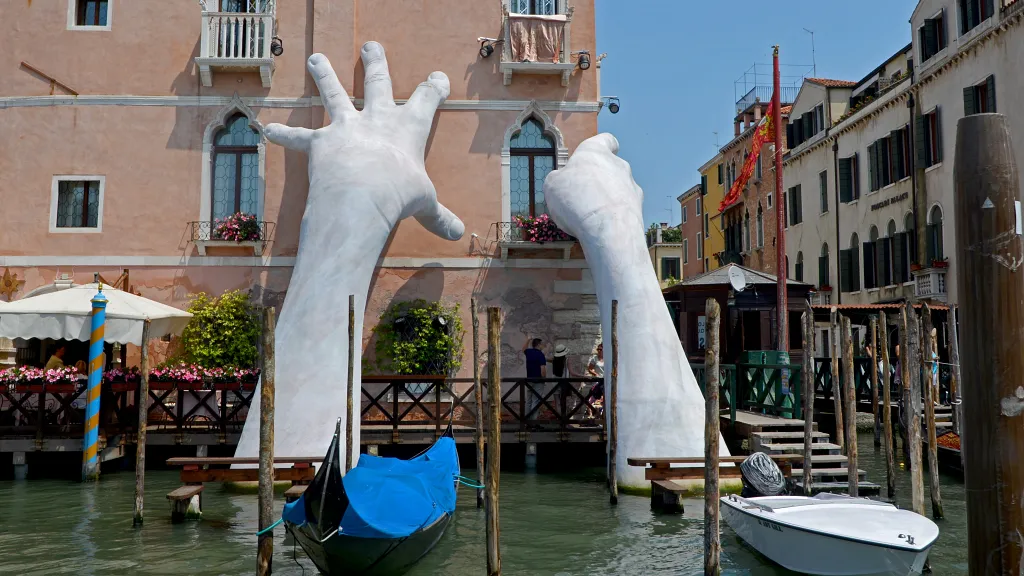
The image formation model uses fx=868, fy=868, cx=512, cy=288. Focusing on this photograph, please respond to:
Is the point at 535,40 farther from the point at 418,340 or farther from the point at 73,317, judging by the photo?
the point at 73,317

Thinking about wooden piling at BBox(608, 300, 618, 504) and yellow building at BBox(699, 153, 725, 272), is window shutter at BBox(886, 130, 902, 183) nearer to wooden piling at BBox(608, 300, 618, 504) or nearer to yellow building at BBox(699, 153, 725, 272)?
yellow building at BBox(699, 153, 725, 272)

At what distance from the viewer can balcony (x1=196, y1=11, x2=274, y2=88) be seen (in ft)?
48.1

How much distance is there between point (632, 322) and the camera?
11.8m

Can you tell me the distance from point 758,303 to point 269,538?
506 inches

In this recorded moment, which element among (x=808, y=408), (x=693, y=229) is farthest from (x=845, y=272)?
(x=808, y=408)

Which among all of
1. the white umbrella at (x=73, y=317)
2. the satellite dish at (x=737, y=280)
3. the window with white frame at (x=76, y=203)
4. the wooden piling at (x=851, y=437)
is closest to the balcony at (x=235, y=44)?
the window with white frame at (x=76, y=203)

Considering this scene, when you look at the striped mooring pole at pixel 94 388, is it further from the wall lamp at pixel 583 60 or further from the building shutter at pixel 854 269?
the building shutter at pixel 854 269

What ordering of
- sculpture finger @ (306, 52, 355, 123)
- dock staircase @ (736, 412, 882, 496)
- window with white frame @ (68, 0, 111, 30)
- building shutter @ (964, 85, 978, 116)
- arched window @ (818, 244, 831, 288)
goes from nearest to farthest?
dock staircase @ (736, 412, 882, 496)
sculpture finger @ (306, 52, 355, 123)
window with white frame @ (68, 0, 111, 30)
building shutter @ (964, 85, 978, 116)
arched window @ (818, 244, 831, 288)

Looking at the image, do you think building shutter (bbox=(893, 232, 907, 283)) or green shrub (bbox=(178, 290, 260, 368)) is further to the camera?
building shutter (bbox=(893, 232, 907, 283))

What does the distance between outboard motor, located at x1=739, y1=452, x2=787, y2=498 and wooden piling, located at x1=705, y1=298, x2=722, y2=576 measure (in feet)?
5.81

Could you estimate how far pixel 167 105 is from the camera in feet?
49.3

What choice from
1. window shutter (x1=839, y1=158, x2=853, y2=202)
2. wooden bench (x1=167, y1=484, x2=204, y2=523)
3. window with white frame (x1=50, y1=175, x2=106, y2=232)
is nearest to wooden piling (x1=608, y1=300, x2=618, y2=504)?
wooden bench (x1=167, y1=484, x2=204, y2=523)

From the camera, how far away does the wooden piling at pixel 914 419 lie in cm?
848

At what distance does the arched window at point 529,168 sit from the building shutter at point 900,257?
12.9 metres
